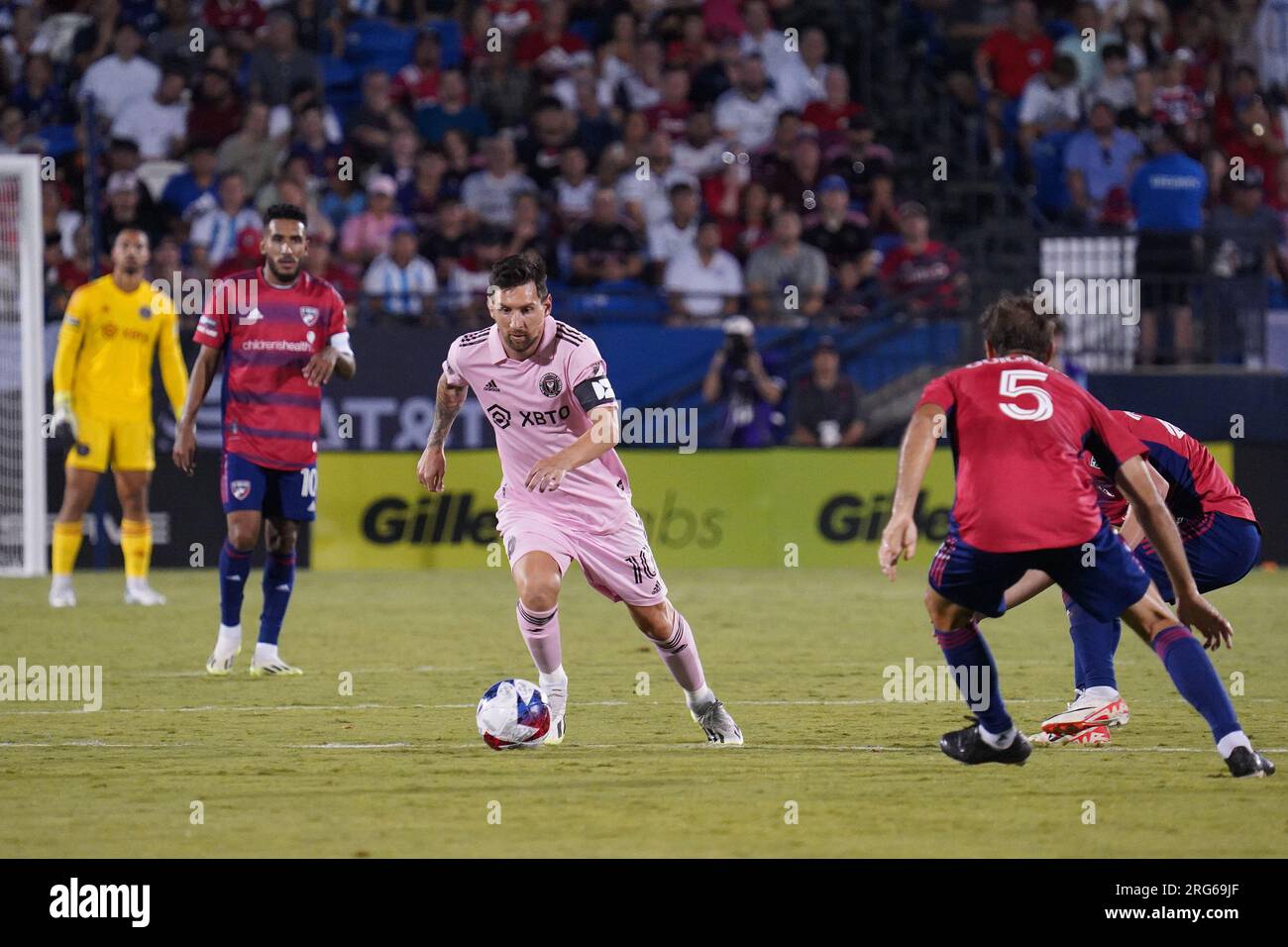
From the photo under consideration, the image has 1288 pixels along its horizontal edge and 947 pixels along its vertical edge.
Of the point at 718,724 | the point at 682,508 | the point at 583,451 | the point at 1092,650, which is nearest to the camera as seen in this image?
the point at 583,451

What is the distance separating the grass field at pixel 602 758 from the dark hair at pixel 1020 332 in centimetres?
157

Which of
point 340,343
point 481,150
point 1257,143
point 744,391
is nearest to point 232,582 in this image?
point 340,343

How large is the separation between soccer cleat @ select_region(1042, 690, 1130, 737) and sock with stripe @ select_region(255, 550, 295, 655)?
14.7 ft

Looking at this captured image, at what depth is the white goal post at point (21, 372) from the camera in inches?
638

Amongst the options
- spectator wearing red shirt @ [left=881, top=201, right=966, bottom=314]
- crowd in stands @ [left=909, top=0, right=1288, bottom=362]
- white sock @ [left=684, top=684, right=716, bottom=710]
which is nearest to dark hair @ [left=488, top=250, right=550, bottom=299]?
white sock @ [left=684, top=684, right=716, bottom=710]

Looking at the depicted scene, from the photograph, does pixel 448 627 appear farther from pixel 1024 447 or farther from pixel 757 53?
pixel 757 53

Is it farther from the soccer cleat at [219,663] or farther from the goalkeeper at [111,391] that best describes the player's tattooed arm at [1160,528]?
the goalkeeper at [111,391]

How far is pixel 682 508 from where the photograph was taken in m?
18.2

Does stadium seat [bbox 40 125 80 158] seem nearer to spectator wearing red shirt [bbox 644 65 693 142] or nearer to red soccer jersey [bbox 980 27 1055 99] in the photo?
spectator wearing red shirt [bbox 644 65 693 142]

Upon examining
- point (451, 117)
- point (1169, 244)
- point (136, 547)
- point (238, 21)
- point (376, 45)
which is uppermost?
point (238, 21)

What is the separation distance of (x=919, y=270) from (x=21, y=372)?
8.56 meters

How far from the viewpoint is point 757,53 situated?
21828 millimetres

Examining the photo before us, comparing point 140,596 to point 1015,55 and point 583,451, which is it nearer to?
point 583,451

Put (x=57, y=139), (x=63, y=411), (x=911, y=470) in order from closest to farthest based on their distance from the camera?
(x=911, y=470), (x=63, y=411), (x=57, y=139)
